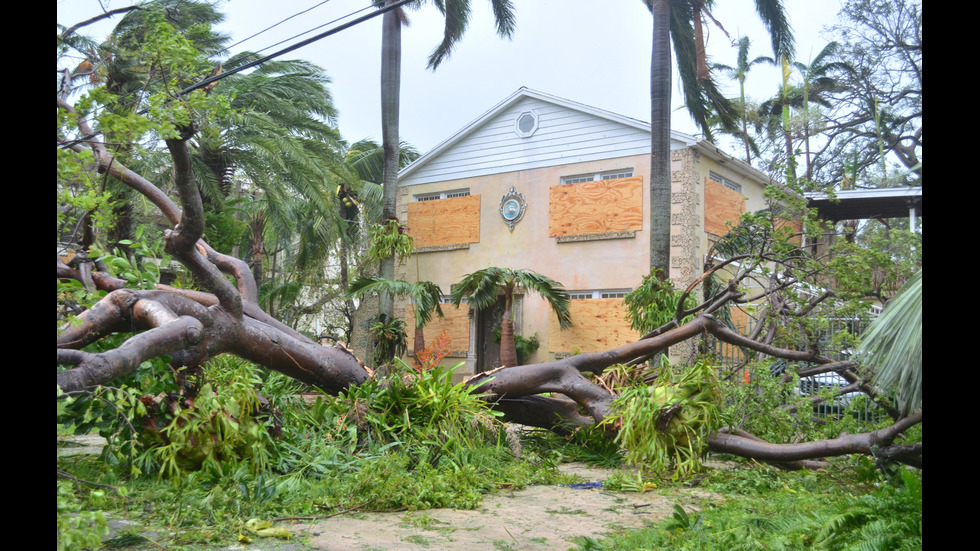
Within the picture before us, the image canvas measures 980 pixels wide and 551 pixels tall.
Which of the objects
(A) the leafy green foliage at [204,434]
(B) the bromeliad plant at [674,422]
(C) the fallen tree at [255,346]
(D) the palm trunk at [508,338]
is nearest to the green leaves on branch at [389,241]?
(D) the palm trunk at [508,338]

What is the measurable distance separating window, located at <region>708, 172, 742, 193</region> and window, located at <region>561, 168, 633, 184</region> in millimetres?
1984

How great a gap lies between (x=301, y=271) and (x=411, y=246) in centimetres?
700

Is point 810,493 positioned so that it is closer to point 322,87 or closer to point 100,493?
point 100,493

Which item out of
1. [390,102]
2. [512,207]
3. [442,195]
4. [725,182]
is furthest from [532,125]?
[725,182]

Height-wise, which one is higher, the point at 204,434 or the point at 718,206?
the point at 718,206

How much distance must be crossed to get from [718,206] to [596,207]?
9.60ft

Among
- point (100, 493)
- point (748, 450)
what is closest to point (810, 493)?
point (748, 450)

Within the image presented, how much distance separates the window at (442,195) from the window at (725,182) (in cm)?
640

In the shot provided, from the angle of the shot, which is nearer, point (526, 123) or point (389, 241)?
point (389, 241)

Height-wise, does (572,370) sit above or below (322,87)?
below

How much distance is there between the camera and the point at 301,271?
23.4 m

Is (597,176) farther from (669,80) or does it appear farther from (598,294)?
(669,80)

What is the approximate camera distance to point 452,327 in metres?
18.5

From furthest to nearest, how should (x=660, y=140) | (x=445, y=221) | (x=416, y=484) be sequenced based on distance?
(x=445, y=221) < (x=660, y=140) < (x=416, y=484)
